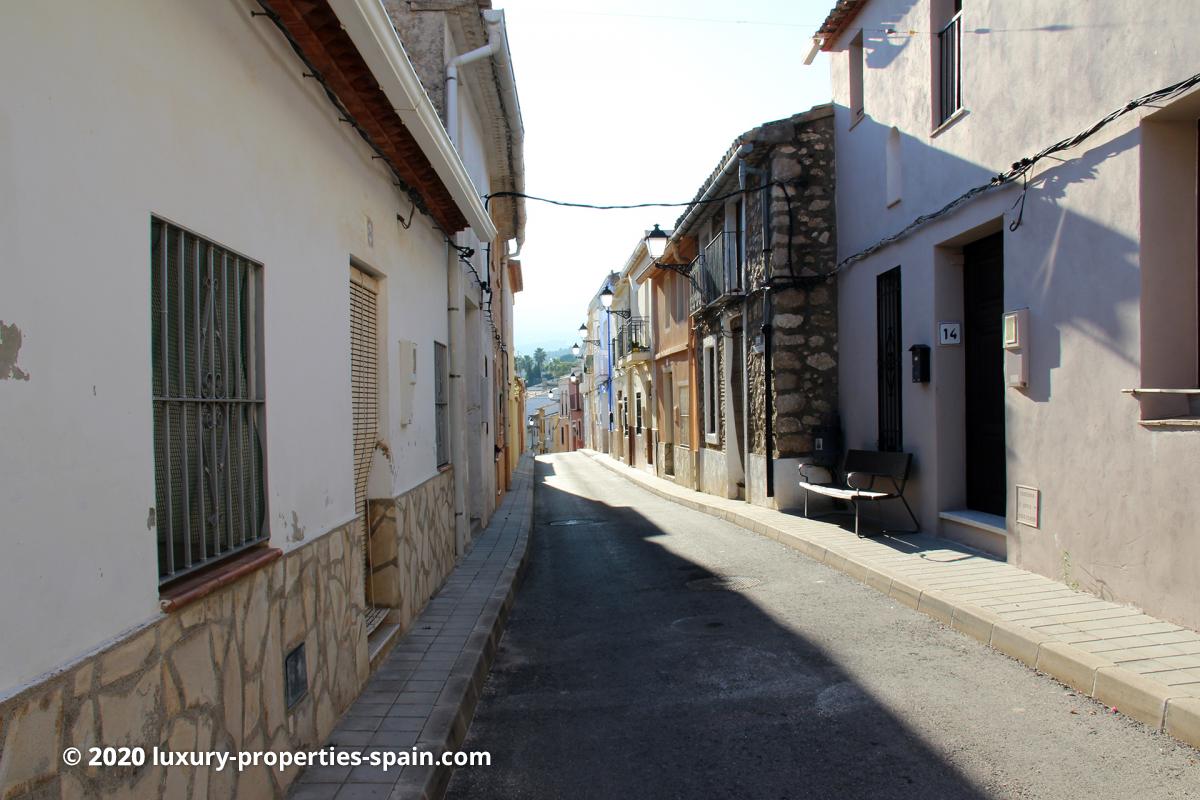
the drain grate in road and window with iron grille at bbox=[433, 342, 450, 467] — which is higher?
window with iron grille at bbox=[433, 342, 450, 467]

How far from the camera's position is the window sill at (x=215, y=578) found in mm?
2475

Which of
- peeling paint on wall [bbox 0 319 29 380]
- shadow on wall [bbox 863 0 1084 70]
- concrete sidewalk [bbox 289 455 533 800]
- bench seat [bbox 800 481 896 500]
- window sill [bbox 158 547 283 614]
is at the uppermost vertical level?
shadow on wall [bbox 863 0 1084 70]

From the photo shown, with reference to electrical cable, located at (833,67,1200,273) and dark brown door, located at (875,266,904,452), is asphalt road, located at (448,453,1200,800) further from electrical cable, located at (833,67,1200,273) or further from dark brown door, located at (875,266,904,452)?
electrical cable, located at (833,67,1200,273)

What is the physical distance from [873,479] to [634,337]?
15.8 m

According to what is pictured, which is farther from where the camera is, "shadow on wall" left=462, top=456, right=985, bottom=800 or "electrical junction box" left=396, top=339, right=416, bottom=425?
"electrical junction box" left=396, top=339, right=416, bottom=425

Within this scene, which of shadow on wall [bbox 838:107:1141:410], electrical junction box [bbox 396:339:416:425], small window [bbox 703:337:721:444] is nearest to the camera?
shadow on wall [bbox 838:107:1141:410]

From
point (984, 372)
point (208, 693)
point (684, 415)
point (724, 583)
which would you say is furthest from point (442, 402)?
point (684, 415)

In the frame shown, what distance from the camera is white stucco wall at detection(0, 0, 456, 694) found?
1.82 m

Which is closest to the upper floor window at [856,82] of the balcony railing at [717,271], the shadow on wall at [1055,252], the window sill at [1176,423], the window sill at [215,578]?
the shadow on wall at [1055,252]

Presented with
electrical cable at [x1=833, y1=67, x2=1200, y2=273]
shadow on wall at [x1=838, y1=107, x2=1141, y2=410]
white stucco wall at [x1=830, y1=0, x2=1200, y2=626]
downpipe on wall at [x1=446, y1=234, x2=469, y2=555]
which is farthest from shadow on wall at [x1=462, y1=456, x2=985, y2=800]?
electrical cable at [x1=833, y1=67, x2=1200, y2=273]

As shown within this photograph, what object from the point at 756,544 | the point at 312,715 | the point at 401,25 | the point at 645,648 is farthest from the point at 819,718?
the point at 401,25

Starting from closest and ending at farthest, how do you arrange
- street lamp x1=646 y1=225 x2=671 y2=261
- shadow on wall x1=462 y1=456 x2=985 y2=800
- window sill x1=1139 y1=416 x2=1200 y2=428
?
shadow on wall x1=462 y1=456 x2=985 y2=800 → window sill x1=1139 y1=416 x2=1200 y2=428 → street lamp x1=646 y1=225 x2=671 y2=261

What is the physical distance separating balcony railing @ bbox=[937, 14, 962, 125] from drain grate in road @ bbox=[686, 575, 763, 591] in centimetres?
494

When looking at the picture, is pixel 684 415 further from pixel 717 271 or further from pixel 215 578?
pixel 215 578
